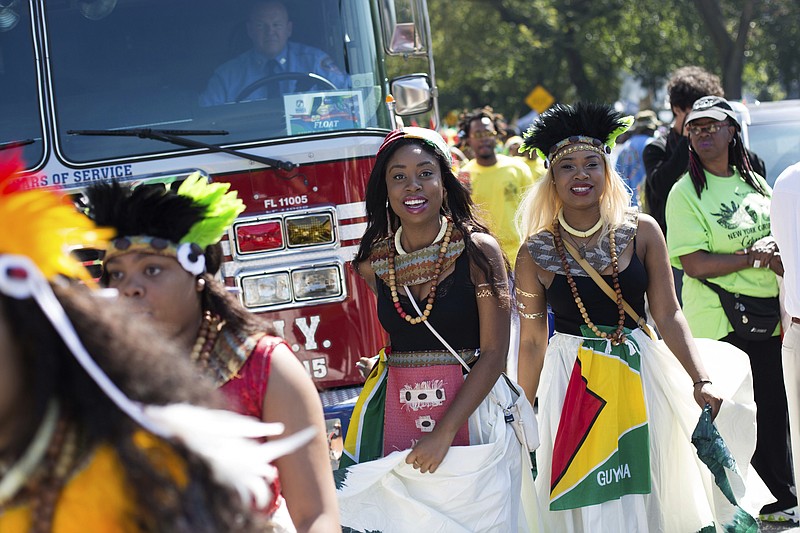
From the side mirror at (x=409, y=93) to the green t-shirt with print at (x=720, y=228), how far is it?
1.42 m

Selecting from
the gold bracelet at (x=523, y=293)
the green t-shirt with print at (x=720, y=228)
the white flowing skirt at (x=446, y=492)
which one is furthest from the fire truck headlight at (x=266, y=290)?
the green t-shirt with print at (x=720, y=228)

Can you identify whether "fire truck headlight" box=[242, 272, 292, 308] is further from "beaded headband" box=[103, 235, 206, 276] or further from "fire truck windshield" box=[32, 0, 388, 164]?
"beaded headband" box=[103, 235, 206, 276]

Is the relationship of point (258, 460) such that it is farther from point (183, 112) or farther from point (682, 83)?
point (682, 83)

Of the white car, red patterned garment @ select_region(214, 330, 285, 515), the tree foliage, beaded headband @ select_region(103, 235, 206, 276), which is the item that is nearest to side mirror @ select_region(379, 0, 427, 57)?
the white car

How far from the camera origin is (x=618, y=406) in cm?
463

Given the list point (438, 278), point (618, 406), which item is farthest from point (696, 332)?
point (438, 278)

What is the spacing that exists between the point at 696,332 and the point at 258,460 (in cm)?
464

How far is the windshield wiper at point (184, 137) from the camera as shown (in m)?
5.22

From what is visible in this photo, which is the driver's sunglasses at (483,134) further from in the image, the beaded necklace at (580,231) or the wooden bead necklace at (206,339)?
the wooden bead necklace at (206,339)

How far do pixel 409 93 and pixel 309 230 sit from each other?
1.00 meters

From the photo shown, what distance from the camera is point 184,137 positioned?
5.32 meters

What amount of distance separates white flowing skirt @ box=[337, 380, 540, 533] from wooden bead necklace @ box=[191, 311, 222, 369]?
1385 mm

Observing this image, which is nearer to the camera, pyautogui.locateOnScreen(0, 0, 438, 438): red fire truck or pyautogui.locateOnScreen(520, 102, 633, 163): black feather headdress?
pyautogui.locateOnScreen(520, 102, 633, 163): black feather headdress

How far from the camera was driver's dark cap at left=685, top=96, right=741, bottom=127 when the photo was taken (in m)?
5.88
